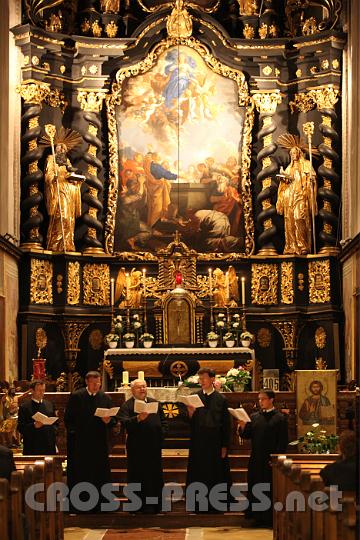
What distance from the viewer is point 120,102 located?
79.6ft

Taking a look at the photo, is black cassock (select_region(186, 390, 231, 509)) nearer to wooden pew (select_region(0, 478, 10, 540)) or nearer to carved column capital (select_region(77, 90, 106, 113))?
wooden pew (select_region(0, 478, 10, 540))

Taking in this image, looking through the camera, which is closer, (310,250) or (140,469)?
(140,469)

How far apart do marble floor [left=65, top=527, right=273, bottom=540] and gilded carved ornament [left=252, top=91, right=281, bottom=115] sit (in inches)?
472

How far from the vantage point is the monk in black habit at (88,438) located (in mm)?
14594

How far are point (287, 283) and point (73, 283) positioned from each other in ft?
13.8

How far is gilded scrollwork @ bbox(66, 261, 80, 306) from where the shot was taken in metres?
23.4

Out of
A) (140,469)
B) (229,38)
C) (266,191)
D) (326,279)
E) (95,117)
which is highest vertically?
(229,38)

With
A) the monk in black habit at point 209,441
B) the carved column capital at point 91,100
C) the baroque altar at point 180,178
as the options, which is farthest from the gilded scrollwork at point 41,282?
the monk in black habit at point 209,441

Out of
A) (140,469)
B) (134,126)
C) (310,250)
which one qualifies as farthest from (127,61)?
(140,469)

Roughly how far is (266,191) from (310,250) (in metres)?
1.46

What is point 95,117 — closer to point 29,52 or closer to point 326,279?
point 29,52

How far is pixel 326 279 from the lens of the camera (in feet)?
76.4

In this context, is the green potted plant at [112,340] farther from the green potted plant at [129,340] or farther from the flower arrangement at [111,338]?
the green potted plant at [129,340]

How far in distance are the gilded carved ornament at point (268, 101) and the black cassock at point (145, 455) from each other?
10.9m
